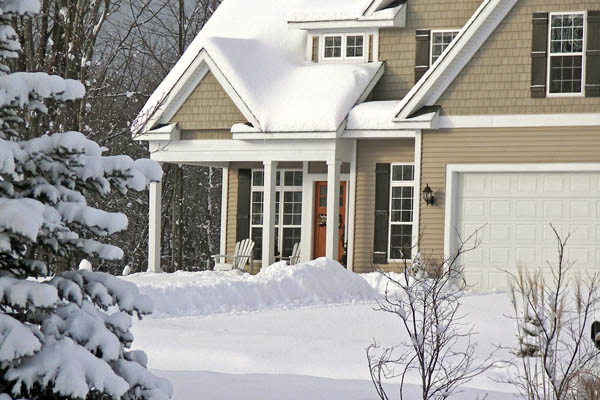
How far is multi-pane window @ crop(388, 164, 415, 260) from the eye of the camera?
20266 mm

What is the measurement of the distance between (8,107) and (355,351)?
6782 millimetres

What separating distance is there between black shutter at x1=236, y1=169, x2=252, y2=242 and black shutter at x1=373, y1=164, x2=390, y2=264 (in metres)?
3.49

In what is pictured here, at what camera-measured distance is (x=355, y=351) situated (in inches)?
459

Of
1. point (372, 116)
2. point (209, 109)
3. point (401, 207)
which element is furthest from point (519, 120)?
point (209, 109)

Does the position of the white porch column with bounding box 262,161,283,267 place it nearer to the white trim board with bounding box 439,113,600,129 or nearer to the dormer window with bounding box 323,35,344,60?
the dormer window with bounding box 323,35,344,60

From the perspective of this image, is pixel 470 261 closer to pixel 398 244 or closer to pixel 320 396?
pixel 398 244

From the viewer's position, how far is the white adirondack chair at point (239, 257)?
21625 mm

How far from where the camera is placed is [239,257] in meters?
22.0

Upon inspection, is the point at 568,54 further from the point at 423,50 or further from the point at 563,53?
Result: the point at 423,50

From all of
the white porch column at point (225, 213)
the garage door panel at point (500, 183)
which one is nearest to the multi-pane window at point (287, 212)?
the white porch column at point (225, 213)

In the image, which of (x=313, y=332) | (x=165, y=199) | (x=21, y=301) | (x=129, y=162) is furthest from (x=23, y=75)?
(x=165, y=199)

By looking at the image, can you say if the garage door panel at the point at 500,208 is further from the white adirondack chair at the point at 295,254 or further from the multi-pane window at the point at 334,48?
the multi-pane window at the point at 334,48

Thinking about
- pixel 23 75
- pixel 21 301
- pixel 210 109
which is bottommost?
pixel 21 301

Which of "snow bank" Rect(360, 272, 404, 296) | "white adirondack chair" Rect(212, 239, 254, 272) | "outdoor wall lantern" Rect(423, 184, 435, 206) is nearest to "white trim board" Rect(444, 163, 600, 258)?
"outdoor wall lantern" Rect(423, 184, 435, 206)
